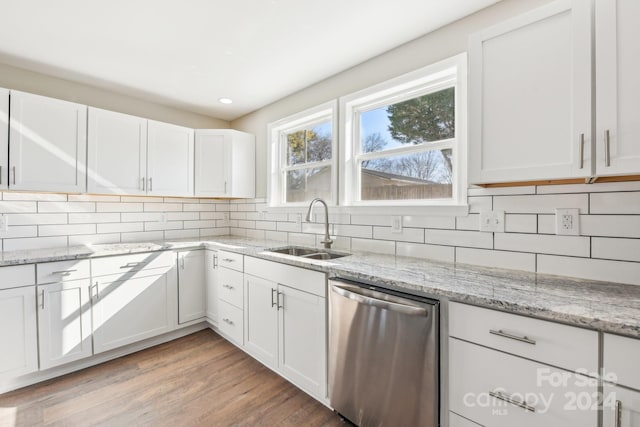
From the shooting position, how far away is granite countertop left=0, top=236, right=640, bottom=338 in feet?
3.08

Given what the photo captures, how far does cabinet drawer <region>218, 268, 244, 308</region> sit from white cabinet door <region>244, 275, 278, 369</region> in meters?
0.10

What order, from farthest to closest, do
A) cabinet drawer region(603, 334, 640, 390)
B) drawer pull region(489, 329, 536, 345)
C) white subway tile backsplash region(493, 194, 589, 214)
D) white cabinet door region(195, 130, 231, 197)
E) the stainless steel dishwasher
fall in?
white cabinet door region(195, 130, 231, 197) → white subway tile backsplash region(493, 194, 589, 214) → the stainless steel dishwasher → drawer pull region(489, 329, 536, 345) → cabinet drawer region(603, 334, 640, 390)

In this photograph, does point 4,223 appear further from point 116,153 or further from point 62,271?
point 116,153

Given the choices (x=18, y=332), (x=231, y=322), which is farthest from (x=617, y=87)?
(x=18, y=332)

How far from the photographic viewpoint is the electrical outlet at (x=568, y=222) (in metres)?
1.40

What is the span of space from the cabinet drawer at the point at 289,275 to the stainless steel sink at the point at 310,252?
208mm

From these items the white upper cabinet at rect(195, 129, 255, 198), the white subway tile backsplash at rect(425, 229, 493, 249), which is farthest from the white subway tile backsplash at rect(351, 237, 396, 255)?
the white upper cabinet at rect(195, 129, 255, 198)

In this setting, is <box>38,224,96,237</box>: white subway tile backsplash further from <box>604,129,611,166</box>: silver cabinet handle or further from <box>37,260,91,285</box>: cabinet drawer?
<box>604,129,611,166</box>: silver cabinet handle

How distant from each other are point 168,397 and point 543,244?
97.2 inches

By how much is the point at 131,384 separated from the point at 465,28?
3.29 meters

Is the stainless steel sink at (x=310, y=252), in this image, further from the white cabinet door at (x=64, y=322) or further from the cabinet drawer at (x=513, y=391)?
the white cabinet door at (x=64, y=322)

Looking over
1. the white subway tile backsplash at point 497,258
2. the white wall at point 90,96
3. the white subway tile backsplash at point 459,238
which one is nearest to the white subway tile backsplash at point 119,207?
the white wall at point 90,96

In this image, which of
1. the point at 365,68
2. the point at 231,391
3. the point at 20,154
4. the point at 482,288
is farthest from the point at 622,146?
the point at 20,154

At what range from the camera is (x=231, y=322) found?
2520 millimetres
